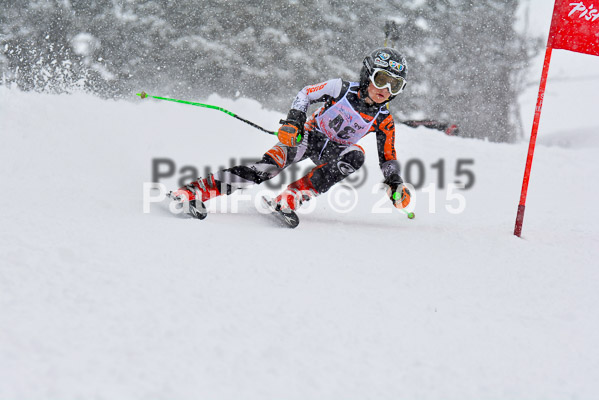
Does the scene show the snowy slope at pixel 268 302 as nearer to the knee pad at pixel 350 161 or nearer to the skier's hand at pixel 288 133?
the knee pad at pixel 350 161

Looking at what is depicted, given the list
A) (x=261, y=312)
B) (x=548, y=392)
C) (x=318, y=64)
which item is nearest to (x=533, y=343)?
(x=548, y=392)

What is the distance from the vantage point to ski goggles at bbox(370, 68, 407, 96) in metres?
4.16

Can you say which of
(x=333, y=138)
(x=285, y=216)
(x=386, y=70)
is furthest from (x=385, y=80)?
(x=285, y=216)

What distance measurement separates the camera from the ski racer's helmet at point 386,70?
416 centimetres

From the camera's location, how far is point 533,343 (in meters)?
2.10

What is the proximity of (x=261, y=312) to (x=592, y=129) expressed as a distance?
27.7 m

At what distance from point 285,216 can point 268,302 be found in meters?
1.94

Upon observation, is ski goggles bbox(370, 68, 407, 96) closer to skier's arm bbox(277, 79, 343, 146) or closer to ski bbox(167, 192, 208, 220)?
skier's arm bbox(277, 79, 343, 146)

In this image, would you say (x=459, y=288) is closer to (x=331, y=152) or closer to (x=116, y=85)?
(x=331, y=152)

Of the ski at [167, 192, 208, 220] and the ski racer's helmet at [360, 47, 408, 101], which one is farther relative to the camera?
the ski racer's helmet at [360, 47, 408, 101]

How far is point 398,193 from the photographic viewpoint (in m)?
4.30

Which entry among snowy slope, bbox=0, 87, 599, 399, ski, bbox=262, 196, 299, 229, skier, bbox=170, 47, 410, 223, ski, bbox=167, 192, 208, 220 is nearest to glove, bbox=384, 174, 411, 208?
skier, bbox=170, 47, 410, 223

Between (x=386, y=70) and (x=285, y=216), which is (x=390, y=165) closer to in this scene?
(x=386, y=70)

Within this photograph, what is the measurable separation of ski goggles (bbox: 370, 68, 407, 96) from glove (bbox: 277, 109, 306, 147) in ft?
2.33
